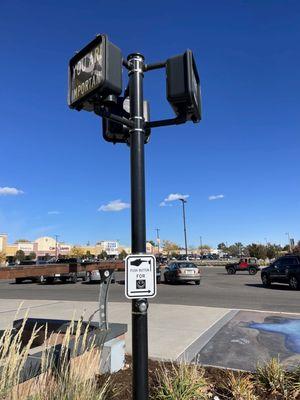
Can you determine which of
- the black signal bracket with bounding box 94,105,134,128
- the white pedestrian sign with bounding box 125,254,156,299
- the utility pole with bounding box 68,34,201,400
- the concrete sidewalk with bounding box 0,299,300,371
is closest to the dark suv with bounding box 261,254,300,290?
the concrete sidewalk with bounding box 0,299,300,371

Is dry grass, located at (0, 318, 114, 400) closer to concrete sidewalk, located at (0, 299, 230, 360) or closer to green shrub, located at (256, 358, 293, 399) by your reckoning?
concrete sidewalk, located at (0, 299, 230, 360)

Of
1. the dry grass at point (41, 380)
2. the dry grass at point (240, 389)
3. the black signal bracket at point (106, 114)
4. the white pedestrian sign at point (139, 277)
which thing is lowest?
the dry grass at point (240, 389)

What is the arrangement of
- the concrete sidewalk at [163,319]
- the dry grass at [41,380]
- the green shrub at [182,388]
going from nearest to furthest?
the dry grass at [41,380] < the green shrub at [182,388] < the concrete sidewalk at [163,319]

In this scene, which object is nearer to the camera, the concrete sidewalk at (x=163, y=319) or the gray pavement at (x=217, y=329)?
the gray pavement at (x=217, y=329)

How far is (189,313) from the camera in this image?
11.7m

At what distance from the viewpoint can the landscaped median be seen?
3.12m

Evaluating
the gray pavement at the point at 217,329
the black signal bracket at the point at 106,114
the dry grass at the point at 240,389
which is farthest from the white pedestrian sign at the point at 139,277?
the dry grass at the point at 240,389

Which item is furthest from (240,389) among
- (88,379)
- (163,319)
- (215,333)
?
(163,319)

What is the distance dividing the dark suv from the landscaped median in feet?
52.3

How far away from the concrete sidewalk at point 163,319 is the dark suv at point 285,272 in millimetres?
9405

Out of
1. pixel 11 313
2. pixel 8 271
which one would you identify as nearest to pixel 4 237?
pixel 11 313

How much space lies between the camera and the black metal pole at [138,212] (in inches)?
127

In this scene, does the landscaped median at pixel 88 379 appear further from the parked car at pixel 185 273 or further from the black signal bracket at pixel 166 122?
the parked car at pixel 185 273

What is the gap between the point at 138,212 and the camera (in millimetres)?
3342
